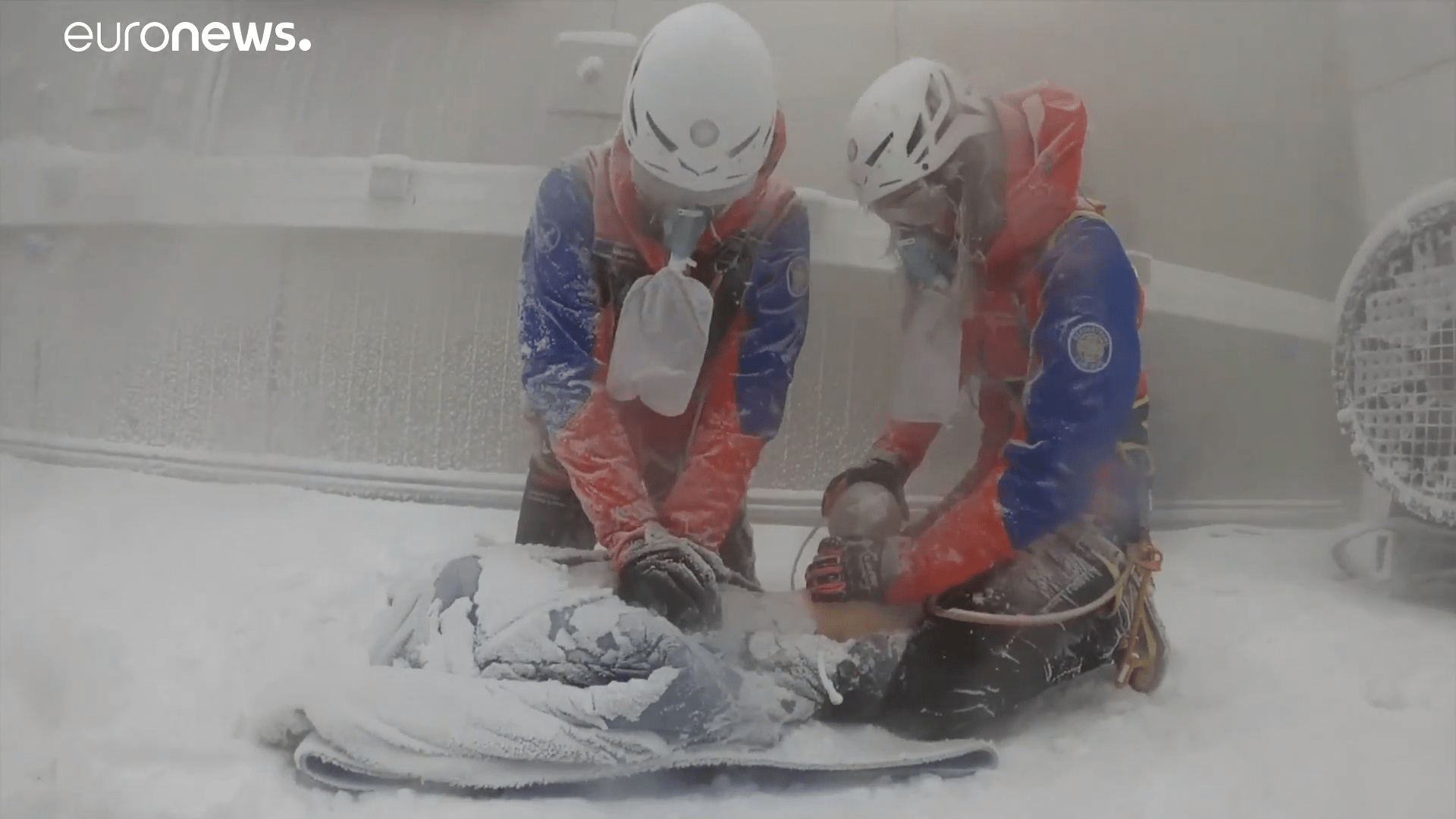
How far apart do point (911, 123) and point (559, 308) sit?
236 mm

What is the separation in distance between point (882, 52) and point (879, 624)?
34cm

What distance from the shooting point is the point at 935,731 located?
556mm

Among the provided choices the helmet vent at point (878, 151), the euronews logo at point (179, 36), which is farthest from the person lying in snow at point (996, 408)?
the euronews logo at point (179, 36)

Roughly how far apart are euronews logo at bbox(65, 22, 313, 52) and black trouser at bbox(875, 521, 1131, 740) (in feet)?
1.62

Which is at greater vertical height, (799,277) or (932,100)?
(932,100)

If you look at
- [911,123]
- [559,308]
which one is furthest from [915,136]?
[559,308]

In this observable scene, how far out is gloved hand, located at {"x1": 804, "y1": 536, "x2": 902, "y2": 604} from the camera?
0.59 meters

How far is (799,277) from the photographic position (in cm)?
59

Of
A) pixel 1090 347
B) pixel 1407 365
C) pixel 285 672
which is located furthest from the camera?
pixel 1407 365

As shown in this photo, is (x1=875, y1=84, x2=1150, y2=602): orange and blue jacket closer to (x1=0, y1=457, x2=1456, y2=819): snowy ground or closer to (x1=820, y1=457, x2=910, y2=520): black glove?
(x1=820, y1=457, x2=910, y2=520): black glove

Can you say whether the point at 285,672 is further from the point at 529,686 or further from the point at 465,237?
the point at 465,237

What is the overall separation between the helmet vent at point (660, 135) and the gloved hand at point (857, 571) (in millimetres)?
262

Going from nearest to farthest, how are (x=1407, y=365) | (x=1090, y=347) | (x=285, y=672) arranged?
1. (x=285, y=672)
2. (x=1090, y=347)
3. (x=1407, y=365)

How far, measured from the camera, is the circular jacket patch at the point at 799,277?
23.0 inches
